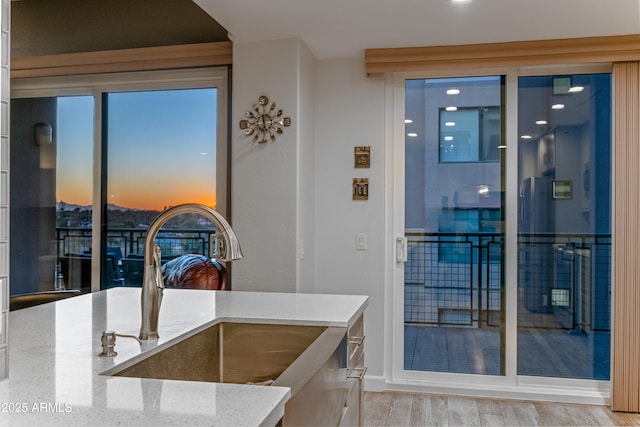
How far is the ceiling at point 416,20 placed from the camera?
2754 mm

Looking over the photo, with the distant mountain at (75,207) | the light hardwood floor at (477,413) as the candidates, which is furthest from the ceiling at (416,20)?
the light hardwood floor at (477,413)

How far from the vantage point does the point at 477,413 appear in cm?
323

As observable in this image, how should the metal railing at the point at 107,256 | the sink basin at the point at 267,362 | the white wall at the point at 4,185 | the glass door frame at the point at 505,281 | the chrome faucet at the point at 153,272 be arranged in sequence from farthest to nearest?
the metal railing at the point at 107,256, the glass door frame at the point at 505,281, the chrome faucet at the point at 153,272, the sink basin at the point at 267,362, the white wall at the point at 4,185

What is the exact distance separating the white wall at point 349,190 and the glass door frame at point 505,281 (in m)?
0.08

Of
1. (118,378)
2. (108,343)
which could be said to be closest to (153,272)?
(108,343)

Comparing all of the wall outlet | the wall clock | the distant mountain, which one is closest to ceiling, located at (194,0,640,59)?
the wall clock

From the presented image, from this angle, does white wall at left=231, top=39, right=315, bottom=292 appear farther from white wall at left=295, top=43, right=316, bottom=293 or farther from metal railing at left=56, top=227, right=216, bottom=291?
metal railing at left=56, top=227, right=216, bottom=291

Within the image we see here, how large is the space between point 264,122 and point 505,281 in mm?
2032

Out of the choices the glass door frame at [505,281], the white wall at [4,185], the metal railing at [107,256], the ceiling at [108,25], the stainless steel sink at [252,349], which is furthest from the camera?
the metal railing at [107,256]

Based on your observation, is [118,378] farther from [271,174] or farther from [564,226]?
[564,226]

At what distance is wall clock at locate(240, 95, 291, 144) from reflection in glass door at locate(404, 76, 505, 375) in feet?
3.27

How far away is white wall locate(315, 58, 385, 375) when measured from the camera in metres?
3.69

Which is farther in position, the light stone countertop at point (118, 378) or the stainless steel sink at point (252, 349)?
the stainless steel sink at point (252, 349)

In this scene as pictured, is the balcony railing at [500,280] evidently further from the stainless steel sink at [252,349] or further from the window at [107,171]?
the stainless steel sink at [252,349]
